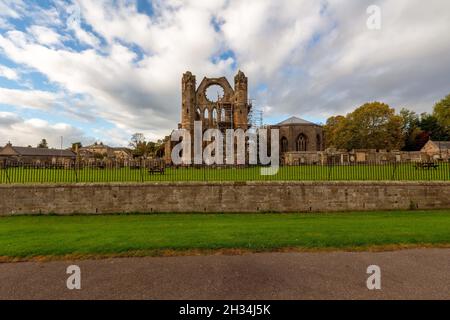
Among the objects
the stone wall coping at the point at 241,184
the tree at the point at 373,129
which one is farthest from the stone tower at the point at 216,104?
the stone wall coping at the point at 241,184

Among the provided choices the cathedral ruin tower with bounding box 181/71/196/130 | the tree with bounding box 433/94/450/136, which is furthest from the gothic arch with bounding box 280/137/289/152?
the tree with bounding box 433/94/450/136

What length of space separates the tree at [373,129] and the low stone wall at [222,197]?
44.0m

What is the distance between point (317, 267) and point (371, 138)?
54.6 metres

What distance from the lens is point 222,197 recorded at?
11.5 m

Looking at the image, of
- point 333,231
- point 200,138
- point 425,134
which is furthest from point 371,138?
point 333,231

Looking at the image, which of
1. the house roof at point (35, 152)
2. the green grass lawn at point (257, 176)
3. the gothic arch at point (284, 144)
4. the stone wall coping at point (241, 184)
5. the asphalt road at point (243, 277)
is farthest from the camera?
the house roof at point (35, 152)

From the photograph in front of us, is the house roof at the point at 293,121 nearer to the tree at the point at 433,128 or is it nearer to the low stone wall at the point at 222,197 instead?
the tree at the point at 433,128

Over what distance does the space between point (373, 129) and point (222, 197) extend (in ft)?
167

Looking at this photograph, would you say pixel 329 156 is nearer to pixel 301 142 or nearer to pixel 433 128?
pixel 301 142

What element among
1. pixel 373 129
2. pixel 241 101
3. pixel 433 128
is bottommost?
pixel 373 129

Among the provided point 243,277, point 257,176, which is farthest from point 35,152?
point 243,277

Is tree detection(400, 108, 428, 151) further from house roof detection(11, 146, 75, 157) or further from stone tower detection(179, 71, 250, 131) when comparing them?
house roof detection(11, 146, 75, 157)

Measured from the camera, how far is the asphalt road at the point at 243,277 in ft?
11.9
